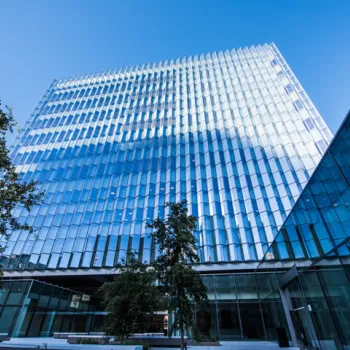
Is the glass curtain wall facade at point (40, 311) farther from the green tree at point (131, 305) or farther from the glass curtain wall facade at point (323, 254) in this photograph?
the glass curtain wall facade at point (323, 254)

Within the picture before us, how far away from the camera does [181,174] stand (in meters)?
36.0

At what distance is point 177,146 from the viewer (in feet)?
132

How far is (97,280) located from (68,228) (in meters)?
8.63

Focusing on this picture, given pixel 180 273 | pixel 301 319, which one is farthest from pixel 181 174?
pixel 180 273

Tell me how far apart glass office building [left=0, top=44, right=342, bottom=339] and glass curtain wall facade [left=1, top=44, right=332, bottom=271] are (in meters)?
0.18

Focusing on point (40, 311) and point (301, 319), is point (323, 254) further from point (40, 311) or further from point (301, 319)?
point (40, 311)

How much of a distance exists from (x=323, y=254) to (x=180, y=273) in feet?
23.0

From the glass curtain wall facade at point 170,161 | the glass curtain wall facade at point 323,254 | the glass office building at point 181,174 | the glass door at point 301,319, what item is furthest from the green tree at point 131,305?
the glass office building at point 181,174

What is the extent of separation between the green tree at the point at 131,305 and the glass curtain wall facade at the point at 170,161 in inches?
457

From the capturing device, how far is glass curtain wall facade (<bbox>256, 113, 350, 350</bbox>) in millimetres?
8672

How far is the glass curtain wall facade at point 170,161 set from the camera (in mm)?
29516

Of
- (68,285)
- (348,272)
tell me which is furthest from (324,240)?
(68,285)

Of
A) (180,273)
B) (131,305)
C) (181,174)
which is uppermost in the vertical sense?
(181,174)

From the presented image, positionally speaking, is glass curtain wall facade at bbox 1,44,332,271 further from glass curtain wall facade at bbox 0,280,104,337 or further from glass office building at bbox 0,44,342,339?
glass curtain wall facade at bbox 0,280,104,337
